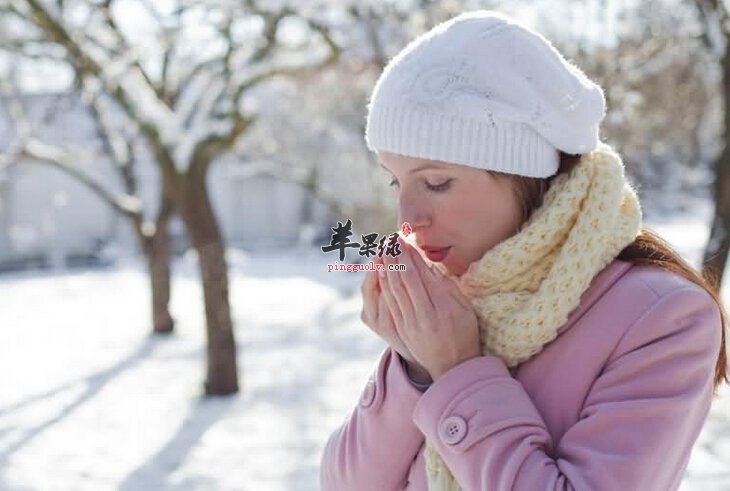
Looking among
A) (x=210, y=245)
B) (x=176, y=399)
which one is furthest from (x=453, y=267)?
(x=176, y=399)

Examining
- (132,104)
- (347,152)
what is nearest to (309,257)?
(347,152)

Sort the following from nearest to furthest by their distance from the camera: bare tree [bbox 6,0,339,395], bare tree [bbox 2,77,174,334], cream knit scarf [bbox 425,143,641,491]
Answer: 1. cream knit scarf [bbox 425,143,641,491]
2. bare tree [bbox 6,0,339,395]
3. bare tree [bbox 2,77,174,334]

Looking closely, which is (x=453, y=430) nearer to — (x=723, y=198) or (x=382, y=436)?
(x=382, y=436)

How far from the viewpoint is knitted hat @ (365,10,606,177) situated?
0.96 meters

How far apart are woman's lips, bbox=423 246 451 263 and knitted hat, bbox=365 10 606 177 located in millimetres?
122

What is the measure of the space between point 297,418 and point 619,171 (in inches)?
187

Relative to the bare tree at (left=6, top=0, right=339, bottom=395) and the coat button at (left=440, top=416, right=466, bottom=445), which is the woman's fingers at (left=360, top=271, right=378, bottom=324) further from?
the bare tree at (left=6, top=0, right=339, bottom=395)

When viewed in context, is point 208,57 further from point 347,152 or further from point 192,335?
point 347,152

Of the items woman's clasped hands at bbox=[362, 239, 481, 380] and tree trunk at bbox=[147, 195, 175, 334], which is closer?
woman's clasped hands at bbox=[362, 239, 481, 380]

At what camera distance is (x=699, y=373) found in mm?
885

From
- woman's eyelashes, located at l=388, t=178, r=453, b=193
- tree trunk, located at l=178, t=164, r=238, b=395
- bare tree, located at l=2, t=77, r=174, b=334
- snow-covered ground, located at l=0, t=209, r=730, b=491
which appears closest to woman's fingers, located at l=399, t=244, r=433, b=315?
woman's eyelashes, located at l=388, t=178, r=453, b=193

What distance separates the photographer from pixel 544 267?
3.25 ft

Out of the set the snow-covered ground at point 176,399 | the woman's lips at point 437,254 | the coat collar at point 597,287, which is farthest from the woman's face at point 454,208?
the snow-covered ground at point 176,399

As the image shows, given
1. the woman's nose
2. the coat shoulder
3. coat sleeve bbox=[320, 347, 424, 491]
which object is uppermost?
the woman's nose
